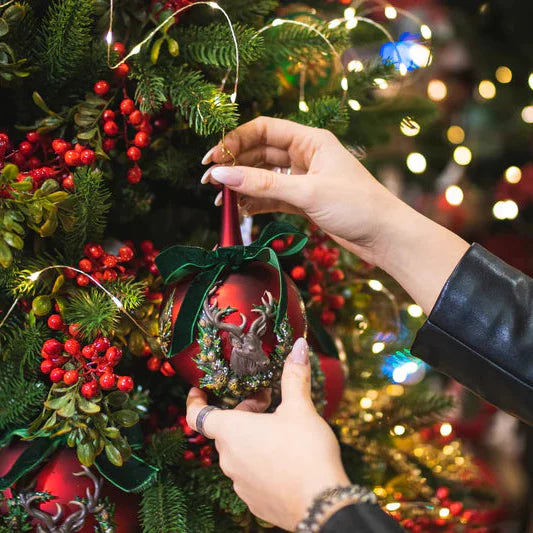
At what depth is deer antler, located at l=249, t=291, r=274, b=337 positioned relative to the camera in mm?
635

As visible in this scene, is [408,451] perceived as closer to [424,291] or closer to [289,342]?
[424,291]

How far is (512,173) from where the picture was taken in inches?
65.6

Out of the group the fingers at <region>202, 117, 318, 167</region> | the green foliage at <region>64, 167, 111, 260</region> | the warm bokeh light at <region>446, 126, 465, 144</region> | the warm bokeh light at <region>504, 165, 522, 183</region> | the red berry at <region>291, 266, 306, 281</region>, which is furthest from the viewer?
the warm bokeh light at <region>446, 126, 465, 144</region>

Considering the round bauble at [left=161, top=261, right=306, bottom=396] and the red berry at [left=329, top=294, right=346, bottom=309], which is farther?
the red berry at [left=329, top=294, right=346, bottom=309]

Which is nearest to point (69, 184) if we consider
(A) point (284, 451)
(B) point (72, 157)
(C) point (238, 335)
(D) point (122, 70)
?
(B) point (72, 157)

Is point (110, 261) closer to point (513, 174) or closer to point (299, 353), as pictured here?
point (299, 353)

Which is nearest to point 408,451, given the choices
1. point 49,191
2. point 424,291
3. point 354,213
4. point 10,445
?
point 424,291

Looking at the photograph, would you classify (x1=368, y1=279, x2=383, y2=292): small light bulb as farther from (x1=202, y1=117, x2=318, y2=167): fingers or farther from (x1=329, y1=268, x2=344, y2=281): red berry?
(x1=202, y1=117, x2=318, y2=167): fingers

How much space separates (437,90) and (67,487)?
4.87 feet

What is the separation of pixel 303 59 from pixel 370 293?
375 millimetres

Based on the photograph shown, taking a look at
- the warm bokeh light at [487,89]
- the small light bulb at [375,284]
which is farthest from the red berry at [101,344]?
the warm bokeh light at [487,89]

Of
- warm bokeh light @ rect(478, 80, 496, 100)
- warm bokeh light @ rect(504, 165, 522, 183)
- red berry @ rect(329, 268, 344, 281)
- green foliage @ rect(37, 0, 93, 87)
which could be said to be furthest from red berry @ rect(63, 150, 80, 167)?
warm bokeh light @ rect(478, 80, 496, 100)

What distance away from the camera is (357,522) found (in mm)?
575

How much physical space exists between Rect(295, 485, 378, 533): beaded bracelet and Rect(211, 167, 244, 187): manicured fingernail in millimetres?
339
